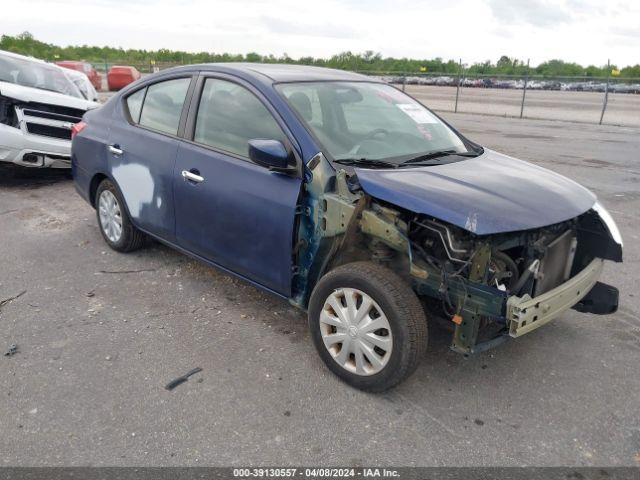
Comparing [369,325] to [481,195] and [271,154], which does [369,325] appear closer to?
[481,195]

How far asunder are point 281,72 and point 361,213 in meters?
1.45

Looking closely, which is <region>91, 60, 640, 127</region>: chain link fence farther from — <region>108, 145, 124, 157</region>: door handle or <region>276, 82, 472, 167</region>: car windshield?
<region>108, 145, 124, 157</region>: door handle

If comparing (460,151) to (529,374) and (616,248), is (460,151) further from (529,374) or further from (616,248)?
(529,374)

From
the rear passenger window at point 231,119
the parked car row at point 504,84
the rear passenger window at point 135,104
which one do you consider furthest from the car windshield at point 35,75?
the parked car row at point 504,84

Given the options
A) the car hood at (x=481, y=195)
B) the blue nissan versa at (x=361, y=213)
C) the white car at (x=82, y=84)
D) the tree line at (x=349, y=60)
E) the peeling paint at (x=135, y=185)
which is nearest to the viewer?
the car hood at (x=481, y=195)

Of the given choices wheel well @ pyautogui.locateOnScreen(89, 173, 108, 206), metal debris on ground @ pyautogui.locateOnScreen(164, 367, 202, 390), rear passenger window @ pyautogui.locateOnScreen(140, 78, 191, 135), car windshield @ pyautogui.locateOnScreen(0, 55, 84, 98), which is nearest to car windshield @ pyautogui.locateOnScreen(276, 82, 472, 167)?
rear passenger window @ pyautogui.locateOnScreen(140, 78, 191, 135)

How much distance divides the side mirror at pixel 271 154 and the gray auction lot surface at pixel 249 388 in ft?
3.78

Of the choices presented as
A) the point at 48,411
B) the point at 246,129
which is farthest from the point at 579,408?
the point at 48,411

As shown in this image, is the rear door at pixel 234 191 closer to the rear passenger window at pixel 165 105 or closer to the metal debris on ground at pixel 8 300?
the rear passenger window at pixel 165 105

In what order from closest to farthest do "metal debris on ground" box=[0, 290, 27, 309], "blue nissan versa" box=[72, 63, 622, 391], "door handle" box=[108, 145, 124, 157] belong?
"blue nissan versa" box=[72, 63, 622, 391] → "metal debris on ground" box=[0, 290, 27, 309] → "door handle" box=[108, 145, 124, 157]

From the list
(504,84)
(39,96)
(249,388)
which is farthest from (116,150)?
(504,84)

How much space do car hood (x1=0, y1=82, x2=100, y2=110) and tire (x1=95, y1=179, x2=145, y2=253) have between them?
10.2 feet

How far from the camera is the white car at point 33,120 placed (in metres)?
7.01

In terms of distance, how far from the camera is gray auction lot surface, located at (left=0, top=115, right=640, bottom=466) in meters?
2.56
